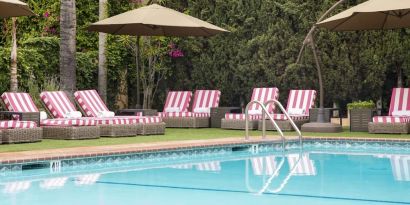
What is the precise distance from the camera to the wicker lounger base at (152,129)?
45.2 feet

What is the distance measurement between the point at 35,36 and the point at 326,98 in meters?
6.92

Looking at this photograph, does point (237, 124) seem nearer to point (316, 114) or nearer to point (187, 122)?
point (187, 122)

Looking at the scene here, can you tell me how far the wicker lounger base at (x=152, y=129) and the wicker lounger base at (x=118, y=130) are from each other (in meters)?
0.24

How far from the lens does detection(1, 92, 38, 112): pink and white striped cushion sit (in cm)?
1238

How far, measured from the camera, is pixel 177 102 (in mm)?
17109

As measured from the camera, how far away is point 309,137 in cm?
1284

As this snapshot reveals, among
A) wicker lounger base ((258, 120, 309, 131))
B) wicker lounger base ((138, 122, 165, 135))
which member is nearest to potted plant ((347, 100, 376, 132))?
wicker lounger base ((258, 120, 309, 131))

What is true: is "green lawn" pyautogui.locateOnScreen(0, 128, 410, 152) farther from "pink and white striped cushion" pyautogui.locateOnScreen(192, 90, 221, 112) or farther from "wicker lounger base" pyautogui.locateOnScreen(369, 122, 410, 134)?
"pink and white striped cushion" pyautogui.locateOnScreen(192, 90, 221, 112)

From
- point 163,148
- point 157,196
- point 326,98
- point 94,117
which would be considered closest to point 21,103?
point 94,117

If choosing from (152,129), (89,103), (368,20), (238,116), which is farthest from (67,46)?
(368,20)

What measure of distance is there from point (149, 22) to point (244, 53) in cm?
452

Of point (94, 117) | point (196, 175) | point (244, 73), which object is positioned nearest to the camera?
point (196, 175)

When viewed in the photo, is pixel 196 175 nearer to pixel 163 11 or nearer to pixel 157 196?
pixel 157 196

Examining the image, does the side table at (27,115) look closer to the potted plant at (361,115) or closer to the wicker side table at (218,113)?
the wicker side table at (218,113)
